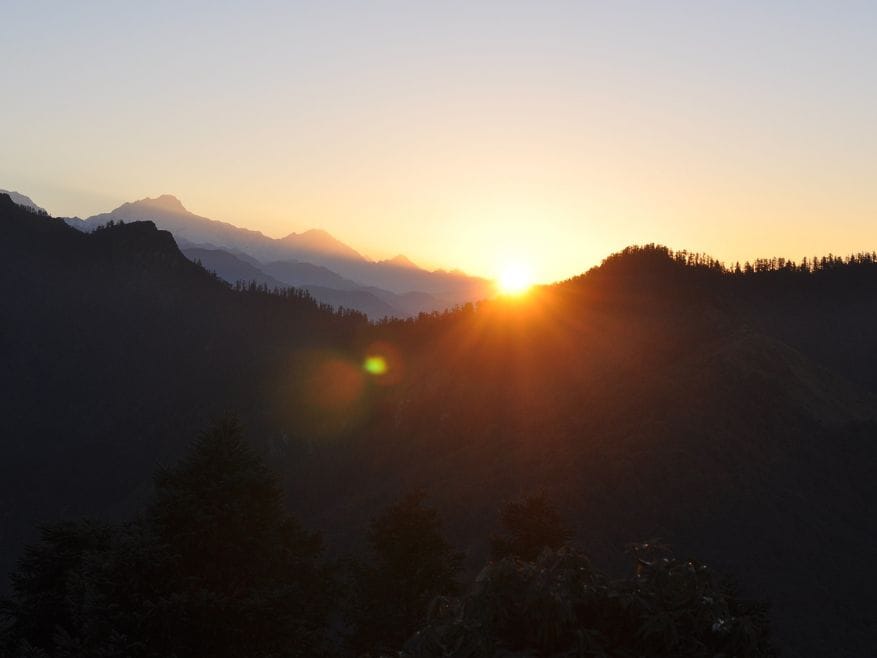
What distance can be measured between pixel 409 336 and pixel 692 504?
86837 mm

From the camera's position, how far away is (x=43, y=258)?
18188cm

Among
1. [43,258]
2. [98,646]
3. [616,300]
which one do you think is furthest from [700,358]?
[43,258]

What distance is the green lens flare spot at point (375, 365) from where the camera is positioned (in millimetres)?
134750

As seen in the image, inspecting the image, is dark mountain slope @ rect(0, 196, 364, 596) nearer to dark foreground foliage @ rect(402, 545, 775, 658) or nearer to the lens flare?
the lens flare

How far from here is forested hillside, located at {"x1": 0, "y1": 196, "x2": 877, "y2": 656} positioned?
55.9 meters

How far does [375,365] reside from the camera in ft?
452

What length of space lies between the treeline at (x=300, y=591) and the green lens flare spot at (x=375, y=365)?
9730 cm

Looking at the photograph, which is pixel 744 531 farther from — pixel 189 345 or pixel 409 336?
pixel 189 345

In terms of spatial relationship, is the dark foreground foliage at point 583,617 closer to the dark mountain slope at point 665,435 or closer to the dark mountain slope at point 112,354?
the dark mountain slope at point 665,435

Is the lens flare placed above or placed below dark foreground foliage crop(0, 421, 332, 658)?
below

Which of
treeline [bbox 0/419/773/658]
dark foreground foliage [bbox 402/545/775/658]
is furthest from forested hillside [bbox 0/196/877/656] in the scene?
dark foreground foliage [bbox 402/545/775/658]

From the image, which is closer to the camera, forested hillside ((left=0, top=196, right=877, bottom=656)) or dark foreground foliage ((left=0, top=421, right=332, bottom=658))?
dark foreground foliage ((left=0, top=421, right=332, bottom=658))

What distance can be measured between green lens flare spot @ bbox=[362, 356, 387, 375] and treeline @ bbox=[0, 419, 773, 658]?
9730cm

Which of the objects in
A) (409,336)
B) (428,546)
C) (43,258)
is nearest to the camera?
(428,546)
